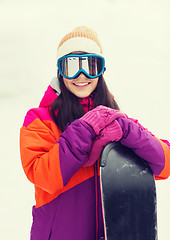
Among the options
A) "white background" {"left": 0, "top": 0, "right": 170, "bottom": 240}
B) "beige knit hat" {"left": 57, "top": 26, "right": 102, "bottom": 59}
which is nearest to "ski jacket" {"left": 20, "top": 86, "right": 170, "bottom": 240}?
"beige knit hat" {"left": 57, "top": 26, "right": 102, "bottom": 59}

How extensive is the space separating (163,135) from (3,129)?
8.06 feet

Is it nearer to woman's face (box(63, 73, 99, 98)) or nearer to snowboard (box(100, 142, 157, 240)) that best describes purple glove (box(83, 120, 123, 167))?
snowboard (box(100, 142, 157, 240))

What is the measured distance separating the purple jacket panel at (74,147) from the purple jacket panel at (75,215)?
0.52ft

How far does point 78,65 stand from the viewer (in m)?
1.12

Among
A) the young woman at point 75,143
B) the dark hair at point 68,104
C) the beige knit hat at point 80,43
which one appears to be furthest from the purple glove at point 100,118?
the beige knit hat at point 80,43

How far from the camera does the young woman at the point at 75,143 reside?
931 millimetres

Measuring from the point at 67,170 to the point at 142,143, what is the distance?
0.97 ft

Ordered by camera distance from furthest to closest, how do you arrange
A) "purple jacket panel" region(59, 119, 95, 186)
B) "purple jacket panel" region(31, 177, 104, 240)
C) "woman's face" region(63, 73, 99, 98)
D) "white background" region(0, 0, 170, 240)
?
"white background" region(0, 0, 170, 240)
"woman's face" region(63, 73, 99, 98)
"purple jacket panel" region(31, 177, 104, 240)
"purple jacket panel" region(59, 119, 95, 186)

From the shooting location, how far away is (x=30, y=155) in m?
0.98

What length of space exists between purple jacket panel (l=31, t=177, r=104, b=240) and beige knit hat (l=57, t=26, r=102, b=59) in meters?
0.57

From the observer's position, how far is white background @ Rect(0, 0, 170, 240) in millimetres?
4703

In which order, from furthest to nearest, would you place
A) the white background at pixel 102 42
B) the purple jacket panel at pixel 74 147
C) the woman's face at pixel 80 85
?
the white background at pixel 102 42 < the woman's face at pixel 80 85 < the purple jacket panel at pixel 74 147

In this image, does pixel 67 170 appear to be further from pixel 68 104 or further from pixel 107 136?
pixel 68 104

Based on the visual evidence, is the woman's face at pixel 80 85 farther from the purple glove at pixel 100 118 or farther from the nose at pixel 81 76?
the purple glove at pixel 100 118
